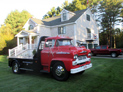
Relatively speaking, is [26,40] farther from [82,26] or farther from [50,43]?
[50,43]

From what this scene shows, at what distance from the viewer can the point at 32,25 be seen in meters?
23.7

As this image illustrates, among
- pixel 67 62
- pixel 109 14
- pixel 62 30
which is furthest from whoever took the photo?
pixel 109 14

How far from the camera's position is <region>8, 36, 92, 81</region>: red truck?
5.15m

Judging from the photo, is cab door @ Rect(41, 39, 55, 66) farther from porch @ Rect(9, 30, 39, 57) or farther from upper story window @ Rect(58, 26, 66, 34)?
upper story window @ Rect(58, 26, 66, 34)

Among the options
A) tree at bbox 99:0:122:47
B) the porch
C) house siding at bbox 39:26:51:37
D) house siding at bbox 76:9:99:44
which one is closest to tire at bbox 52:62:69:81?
the porch

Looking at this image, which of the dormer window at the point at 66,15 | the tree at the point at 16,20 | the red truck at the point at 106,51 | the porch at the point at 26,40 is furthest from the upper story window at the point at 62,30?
the tree at the point at 16,20

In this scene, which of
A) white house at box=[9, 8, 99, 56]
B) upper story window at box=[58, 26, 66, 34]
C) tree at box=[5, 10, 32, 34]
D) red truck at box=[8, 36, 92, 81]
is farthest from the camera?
tree at box=[5, 10, 32, 34]

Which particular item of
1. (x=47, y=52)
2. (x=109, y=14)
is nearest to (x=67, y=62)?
(x=47, y=52)

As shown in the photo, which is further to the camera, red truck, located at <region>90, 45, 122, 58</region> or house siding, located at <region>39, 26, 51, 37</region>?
house siding, located at <region>39, 26, 51, 37</region>

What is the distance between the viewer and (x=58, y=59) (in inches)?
213

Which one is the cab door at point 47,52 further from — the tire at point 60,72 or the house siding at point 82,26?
the house siding at point 82,26

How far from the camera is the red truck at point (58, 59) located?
515cm

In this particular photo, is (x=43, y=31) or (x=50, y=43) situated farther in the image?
(x=43, y=31)

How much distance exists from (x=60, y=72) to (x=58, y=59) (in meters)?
0.63
